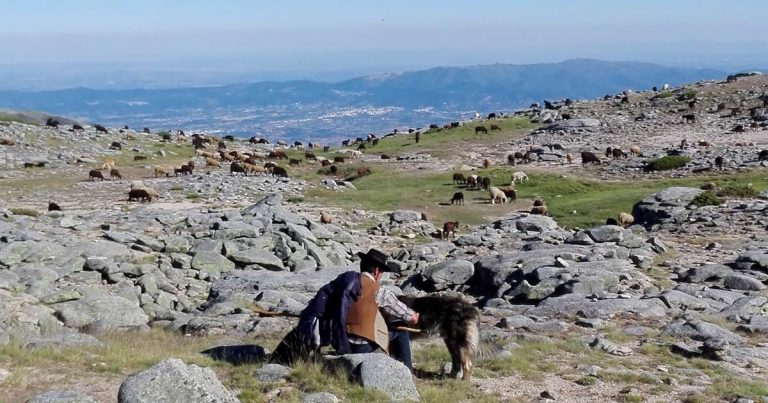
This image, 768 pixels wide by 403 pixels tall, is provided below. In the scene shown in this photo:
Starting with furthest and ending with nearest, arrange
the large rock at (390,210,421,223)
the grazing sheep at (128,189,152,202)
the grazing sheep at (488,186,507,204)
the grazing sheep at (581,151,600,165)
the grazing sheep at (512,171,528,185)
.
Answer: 1. the grazing sheep at (581,151,600,165)
2. the grazing sheep at (512,171,528,185)
3. the grazing sheep at (488,186,507,204)
4. the grazing sheep at (128,189,152,202)
5. the large rock at (390,210,421,223)

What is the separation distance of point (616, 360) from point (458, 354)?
3.07 m

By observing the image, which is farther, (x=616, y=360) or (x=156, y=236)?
(x=156, y=236)

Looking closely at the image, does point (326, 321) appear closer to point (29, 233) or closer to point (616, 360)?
point (616, 360)

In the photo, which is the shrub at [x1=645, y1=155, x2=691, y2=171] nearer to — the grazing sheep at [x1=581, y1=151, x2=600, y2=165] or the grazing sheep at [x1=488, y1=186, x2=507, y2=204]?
the grazing sheep at [x1=581, y1=151, x2=600, y2=165]

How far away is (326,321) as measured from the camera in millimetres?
9328

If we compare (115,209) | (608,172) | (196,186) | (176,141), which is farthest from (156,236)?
(176,141)

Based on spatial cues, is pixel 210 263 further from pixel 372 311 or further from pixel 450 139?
pixel 450 139

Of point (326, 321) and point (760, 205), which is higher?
point (326, 321)

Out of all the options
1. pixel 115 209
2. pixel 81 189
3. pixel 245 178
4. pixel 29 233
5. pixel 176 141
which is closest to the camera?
pixel 29 233

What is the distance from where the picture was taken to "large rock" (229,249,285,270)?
20859 mm

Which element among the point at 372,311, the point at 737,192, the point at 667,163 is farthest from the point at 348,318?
the point at 667,163

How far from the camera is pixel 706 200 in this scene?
27188 mm

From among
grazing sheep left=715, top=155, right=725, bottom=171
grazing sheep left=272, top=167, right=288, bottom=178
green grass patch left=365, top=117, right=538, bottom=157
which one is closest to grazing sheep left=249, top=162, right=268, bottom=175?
grazing sheep left=272, top=167, right=288, bottom=178

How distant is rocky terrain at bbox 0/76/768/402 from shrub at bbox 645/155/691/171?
2.03 ft
